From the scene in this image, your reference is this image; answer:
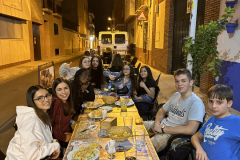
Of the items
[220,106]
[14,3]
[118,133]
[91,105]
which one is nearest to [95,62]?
[91,105]

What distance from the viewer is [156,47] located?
1316cm

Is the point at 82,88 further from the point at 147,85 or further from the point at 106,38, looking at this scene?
the point at 106,38

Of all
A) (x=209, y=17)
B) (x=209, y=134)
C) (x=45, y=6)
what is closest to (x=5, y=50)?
(x=45, y=6)

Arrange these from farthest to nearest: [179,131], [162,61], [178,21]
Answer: [162,61] → [178,21] → [179,131]

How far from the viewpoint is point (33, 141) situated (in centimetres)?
197

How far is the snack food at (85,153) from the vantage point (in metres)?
1.88

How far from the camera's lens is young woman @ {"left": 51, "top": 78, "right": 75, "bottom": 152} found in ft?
9.70

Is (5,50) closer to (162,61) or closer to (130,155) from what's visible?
(162,61)

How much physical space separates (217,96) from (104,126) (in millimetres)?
1325

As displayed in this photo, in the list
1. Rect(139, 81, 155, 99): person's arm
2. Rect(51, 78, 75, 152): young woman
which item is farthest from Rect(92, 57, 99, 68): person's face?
Rect(51, 78, 75, 152): young woman

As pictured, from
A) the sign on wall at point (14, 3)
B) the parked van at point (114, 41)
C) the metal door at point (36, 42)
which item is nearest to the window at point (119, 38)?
the parked van at point (114, 41)

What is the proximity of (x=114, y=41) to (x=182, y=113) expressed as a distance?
38.4ft

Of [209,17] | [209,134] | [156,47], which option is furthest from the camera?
[156,47]

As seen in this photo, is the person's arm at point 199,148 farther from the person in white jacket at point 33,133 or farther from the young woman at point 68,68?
the young woman at point 68,68
